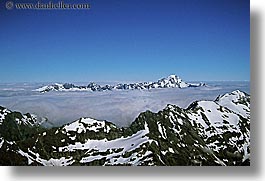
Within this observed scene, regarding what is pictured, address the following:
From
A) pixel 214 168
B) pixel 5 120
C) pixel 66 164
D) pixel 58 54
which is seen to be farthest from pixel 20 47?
pixel 214 168

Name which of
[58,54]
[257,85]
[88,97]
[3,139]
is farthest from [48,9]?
[257,85]

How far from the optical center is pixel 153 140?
212 cm

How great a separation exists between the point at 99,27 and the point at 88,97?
26cm

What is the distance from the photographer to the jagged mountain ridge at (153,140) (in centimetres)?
210

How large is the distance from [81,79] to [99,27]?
0.20 meters

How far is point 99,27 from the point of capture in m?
2.12

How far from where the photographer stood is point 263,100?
2.09 metres

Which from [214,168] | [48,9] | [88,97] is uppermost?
[48,9]

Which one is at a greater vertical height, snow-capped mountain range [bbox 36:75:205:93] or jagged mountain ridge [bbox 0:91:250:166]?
snow-capped mountain range [bbox 36:75:205:93]

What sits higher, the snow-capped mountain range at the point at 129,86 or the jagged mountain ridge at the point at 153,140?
the snow-capped mountain range at the point at 129,86

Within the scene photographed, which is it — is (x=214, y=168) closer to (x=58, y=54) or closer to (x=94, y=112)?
(x=94, y=112)

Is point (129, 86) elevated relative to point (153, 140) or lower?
elevated

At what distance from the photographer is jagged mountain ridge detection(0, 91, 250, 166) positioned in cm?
210

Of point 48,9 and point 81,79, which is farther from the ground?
point 48,9
